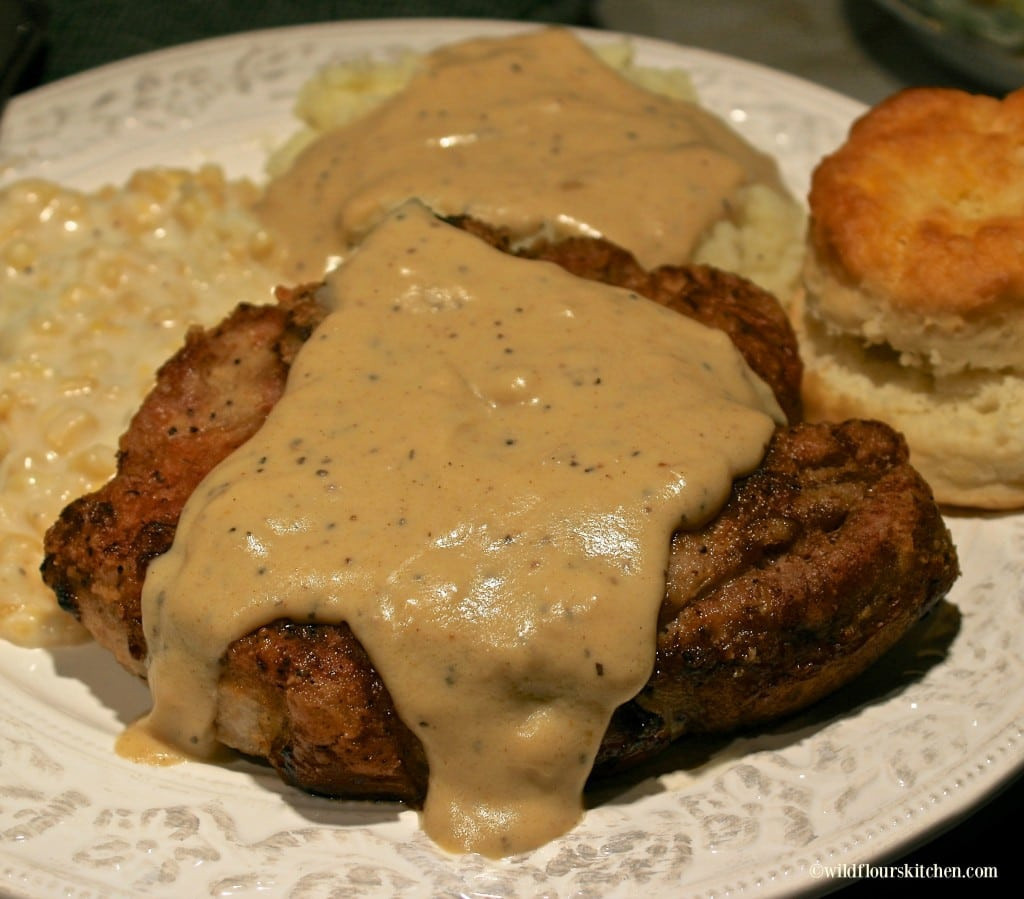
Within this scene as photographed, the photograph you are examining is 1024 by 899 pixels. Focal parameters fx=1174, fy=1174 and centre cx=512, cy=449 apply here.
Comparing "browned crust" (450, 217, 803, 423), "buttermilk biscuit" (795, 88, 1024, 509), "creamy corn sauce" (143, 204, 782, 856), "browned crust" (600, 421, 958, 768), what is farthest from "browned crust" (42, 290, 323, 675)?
"buttermilk biscuit" (795, 88, 1024, 509)

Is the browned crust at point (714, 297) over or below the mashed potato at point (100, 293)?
over

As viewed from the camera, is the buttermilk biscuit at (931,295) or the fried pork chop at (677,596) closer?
the fried pork chop at (677,596)

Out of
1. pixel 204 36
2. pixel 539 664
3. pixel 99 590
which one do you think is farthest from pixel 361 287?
pixel 204 36

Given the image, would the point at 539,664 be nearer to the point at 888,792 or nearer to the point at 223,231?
the point at 888,792

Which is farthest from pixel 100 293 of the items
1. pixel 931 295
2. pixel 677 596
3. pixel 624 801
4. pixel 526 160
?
pixel 931 295

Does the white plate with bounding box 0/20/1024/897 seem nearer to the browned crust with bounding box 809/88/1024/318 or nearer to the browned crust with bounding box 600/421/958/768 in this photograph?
the browned crust with bounding box 600/421/958/768

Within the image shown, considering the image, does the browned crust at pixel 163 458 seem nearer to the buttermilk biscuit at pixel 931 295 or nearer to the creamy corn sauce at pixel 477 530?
the creamy corn sauce at pixel 477 530

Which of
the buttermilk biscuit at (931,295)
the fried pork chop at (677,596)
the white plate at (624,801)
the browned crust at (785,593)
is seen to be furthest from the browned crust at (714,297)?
the white plate at (624,801)
